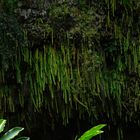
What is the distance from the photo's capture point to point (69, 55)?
8.65ft

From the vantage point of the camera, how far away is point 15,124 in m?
2.91

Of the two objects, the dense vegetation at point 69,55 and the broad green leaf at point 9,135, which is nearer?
the broad green leaf at point 9,135

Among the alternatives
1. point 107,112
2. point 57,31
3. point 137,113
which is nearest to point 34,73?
point 57,31

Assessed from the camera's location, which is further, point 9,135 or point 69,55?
point 69,55

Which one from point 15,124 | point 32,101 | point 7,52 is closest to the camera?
point 7,52

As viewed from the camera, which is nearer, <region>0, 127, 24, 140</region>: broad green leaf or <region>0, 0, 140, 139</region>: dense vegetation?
<region>0, 127, 24, 140</region>: broad green leaf

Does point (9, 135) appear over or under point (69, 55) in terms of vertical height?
under

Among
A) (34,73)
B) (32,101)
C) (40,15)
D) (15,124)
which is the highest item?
(40,15)

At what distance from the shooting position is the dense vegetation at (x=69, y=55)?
256cm

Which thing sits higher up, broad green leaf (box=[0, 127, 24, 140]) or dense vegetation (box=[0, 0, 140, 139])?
dense vegetation (box=[0, 0, 140, 139])

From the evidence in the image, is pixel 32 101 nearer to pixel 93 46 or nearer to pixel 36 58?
pixel 36 58

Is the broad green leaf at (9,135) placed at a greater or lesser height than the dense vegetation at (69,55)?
lesser

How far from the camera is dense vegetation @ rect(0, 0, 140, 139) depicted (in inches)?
101

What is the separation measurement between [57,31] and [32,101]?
1.88ft
